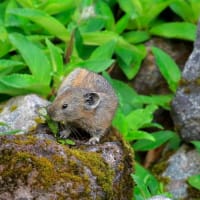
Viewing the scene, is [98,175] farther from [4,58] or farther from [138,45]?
[138,45]

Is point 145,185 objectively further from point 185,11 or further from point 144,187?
point 185,11

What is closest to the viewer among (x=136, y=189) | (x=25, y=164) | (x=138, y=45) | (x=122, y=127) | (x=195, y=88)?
(x=25, y=164)

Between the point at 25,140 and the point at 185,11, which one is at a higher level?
the point at 25,140

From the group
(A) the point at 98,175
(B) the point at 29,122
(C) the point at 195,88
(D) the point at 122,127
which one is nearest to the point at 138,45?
(C) the point at 195,88

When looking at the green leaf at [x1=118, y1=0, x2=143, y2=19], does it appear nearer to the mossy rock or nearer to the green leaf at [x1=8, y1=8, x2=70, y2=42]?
the green leaf at [x1=8, y1=8, x2=70, y2=42]

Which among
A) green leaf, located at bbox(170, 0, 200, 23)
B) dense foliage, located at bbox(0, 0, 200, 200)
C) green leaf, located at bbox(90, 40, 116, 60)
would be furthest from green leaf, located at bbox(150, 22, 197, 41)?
green leaf, located at bbox(90, 40, 116, 60)

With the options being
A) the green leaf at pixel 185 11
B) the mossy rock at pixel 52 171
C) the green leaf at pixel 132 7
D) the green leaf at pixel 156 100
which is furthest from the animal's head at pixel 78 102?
the green leaf at pixel 185 11

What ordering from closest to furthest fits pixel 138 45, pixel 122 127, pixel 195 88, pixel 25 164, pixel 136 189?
1. pixel 25 164
2. pixel 136 189
3. pixel 122 127
4. pixel 195 88
5. pixel 138 45

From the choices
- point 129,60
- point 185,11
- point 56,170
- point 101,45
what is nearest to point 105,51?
point 101,45
